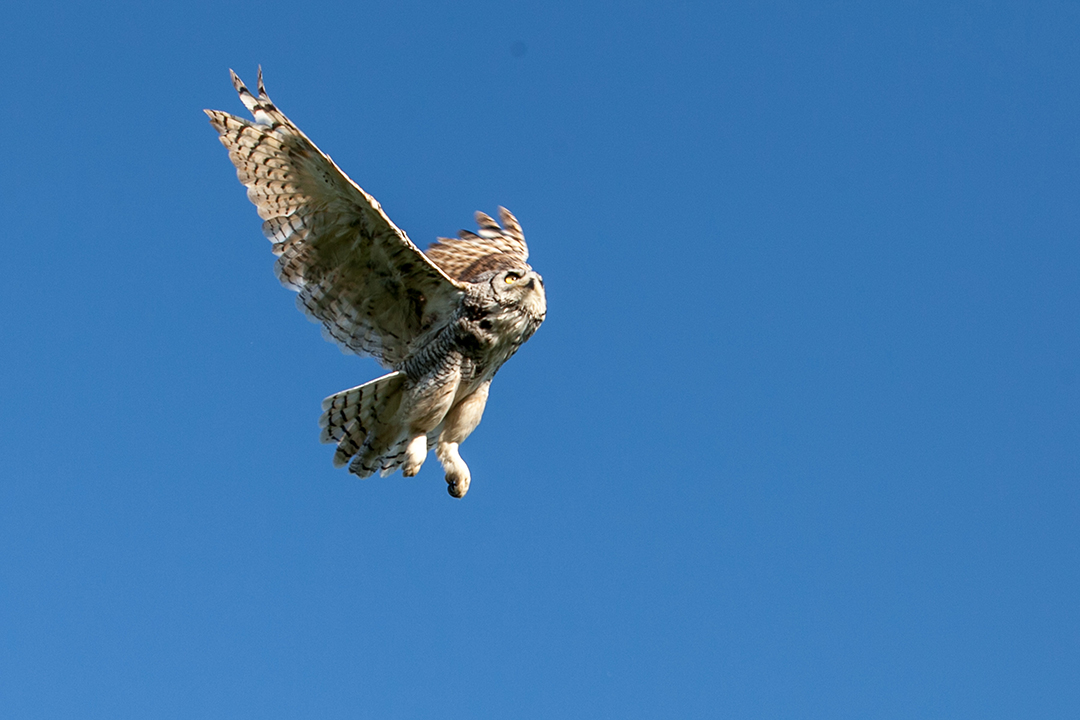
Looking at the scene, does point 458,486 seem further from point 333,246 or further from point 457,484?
point 333,246

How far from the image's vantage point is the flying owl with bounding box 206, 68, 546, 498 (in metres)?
8.21

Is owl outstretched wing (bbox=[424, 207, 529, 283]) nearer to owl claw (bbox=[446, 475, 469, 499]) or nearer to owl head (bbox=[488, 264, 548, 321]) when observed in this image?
owl head (bbox=[488, 264, 548, 321])

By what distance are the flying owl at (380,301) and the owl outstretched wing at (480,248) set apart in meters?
0.06

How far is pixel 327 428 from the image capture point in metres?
8.91

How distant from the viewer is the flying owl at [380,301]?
821cm

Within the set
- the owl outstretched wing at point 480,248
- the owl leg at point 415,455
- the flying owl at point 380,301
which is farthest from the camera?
the owl outstretched wing at point 480,248

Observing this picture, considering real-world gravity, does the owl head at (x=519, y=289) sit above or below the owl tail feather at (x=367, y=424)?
above

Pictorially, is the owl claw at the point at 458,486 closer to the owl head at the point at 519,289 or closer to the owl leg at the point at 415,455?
the owl leg at the point at 415,455

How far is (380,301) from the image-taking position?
8758 millimetres

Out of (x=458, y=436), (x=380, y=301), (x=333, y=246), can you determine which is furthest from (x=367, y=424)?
(x=333, y=246)

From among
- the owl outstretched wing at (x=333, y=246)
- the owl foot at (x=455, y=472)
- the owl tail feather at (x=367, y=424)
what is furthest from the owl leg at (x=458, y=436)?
the owl outstretched wing at (x=333, y=246)

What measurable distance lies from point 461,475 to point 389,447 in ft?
1.79

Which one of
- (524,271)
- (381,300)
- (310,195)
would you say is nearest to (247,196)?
(310,195)

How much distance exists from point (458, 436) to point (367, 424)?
56 centimetres
